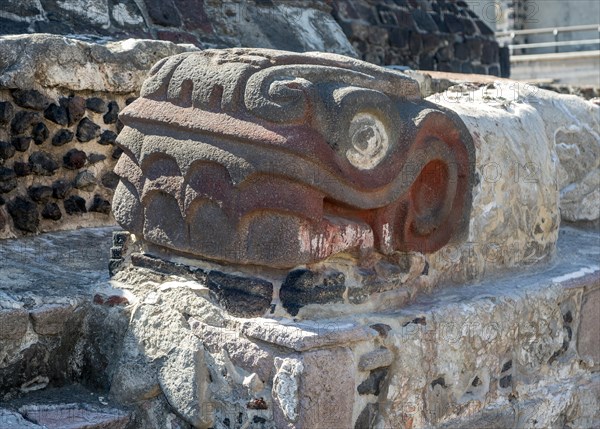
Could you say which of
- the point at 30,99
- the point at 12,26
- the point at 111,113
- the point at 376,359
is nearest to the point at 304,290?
the point at 376,359

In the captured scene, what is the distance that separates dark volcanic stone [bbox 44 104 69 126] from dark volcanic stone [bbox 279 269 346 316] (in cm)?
153

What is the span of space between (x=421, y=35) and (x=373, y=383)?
5927 millimetres

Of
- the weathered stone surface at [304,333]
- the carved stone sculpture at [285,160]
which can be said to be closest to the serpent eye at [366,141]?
the carved stone sculpture at [285,160]

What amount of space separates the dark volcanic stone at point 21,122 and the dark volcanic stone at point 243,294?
1332 millimetres

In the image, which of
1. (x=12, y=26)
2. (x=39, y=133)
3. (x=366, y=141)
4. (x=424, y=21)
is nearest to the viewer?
(x=366, y=141)

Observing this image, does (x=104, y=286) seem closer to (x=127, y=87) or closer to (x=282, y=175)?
(x=282, y=175)

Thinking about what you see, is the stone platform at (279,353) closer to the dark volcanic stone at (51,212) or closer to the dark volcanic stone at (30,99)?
the dark volcanic stone at (51,212)

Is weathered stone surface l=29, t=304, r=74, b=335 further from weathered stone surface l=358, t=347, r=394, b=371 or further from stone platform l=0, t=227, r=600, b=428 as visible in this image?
weathered stone surface l=358, t=347, r=394, b=371

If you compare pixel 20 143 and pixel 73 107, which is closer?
pixel 20 143

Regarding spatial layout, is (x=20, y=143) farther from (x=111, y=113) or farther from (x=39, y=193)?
(x=111, y=113)

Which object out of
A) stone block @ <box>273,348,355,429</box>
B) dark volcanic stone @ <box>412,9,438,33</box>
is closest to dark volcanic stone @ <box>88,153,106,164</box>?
stone block @ <box>273,348,355,429</box>

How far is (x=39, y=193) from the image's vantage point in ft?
11.9

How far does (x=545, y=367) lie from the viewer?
10.3ft

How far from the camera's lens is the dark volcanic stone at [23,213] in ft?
11.6
